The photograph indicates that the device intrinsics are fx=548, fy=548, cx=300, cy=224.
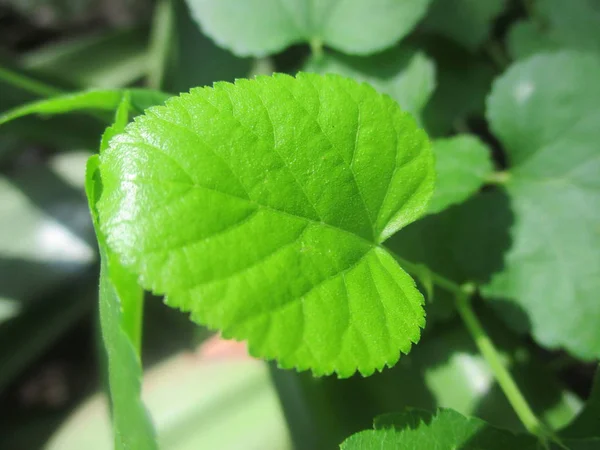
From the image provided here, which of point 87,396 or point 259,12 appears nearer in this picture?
point 259,12

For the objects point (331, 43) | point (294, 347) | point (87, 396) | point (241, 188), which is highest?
point (331, 43)

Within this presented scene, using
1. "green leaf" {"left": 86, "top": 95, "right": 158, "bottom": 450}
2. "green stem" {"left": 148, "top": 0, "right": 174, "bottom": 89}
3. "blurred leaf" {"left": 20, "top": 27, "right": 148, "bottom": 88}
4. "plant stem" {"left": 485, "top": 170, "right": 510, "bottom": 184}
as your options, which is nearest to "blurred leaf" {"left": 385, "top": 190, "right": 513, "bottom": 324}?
"plant stem" {"left": 485, "top": 170, "right": 510, "bottom": 184}

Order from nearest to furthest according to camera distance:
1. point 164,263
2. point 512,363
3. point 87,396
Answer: point 164,263
point 512,363
point 87,396

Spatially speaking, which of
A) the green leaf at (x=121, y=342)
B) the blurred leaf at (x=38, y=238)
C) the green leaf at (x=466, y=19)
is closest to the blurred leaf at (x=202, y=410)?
the blurred leaf at (x=38, y=238)

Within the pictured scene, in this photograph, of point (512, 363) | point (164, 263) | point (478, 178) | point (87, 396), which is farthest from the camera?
point (87, 396)

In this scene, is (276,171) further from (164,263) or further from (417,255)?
(417,255)

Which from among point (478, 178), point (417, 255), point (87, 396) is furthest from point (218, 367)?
point (478, 178)
